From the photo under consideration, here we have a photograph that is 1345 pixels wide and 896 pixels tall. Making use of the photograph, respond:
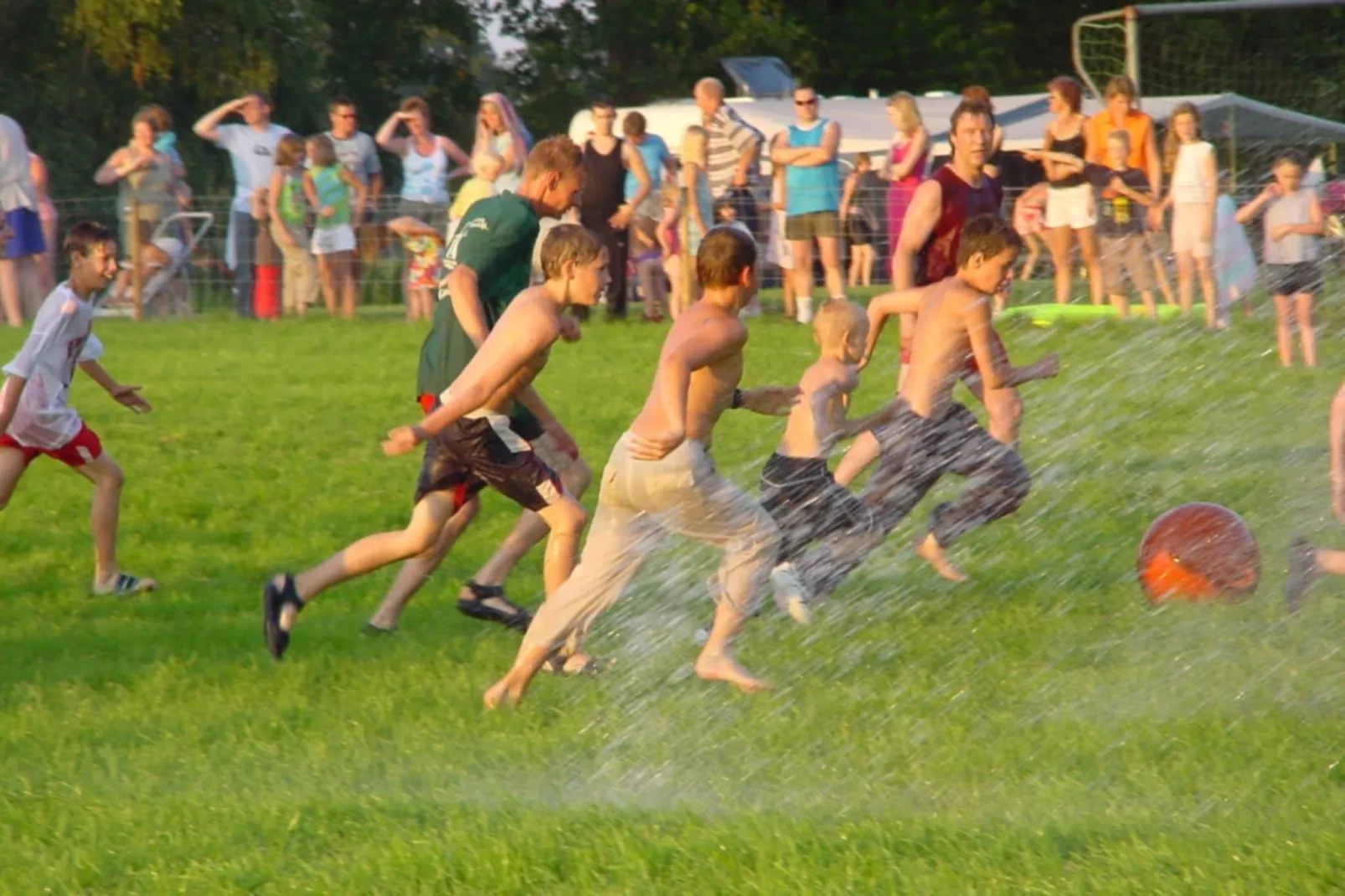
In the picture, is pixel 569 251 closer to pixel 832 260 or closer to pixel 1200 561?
pixel 1200 561

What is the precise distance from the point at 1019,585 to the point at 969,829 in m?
3.41

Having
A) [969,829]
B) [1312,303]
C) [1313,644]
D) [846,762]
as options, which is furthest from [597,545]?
[1312,303]

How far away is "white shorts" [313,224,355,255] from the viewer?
18203 millimetres

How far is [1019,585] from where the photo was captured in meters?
8.25

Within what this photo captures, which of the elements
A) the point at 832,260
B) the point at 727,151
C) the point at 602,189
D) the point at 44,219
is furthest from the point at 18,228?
the point at 832,260

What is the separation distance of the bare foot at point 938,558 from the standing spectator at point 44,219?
10.8m

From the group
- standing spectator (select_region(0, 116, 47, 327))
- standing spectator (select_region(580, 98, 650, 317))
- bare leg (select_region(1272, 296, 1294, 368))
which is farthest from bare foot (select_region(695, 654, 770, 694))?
standing spectator (select_region(0, 116, 47, 327))

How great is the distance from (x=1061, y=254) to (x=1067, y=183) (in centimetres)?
70

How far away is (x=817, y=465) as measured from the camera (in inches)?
302

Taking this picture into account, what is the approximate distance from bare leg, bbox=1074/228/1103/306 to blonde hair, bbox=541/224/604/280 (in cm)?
971

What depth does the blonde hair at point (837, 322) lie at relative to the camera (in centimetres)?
776

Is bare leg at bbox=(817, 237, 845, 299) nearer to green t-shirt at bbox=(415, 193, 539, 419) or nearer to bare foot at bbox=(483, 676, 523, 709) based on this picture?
green t-shirt at bbox=(415, 193, 539, 419)

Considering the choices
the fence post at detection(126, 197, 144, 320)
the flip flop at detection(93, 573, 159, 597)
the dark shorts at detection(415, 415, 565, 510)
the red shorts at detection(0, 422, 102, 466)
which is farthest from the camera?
the fence post at detection(126, 197, 144, 320)

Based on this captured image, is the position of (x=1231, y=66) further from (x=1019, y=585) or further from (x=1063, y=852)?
(x=1063, y=852)
